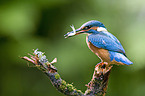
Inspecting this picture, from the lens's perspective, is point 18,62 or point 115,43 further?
point 18,62

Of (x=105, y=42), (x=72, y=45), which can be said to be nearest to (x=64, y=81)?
(x=105, y=42)

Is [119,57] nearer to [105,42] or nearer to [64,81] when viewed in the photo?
[105,42]

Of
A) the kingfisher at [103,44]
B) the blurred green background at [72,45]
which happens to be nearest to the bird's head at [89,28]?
the kingfisher at [103,44]

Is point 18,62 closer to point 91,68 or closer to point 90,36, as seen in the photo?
point 91,68

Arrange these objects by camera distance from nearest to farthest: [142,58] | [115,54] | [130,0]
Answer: [115,54], [142,58], [130,0]

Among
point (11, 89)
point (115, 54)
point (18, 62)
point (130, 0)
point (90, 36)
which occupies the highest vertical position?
point (130, 0)

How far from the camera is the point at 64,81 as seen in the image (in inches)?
82.4

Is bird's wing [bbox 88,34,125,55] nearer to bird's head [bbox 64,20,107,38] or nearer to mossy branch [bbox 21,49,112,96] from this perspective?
bird's head [bbox 64,20,107,38]

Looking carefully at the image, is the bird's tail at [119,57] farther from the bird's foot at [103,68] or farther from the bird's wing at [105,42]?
the bird's foot at [103,68]

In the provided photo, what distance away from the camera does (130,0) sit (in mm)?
4273

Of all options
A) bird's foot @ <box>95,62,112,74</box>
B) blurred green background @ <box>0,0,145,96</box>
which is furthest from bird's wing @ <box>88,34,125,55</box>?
blurred green background @ <box>0,0,145,96</box>

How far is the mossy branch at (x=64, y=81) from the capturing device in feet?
6.68

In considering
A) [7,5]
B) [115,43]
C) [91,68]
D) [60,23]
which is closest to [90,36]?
[115,43]

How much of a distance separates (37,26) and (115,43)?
2518 mm
